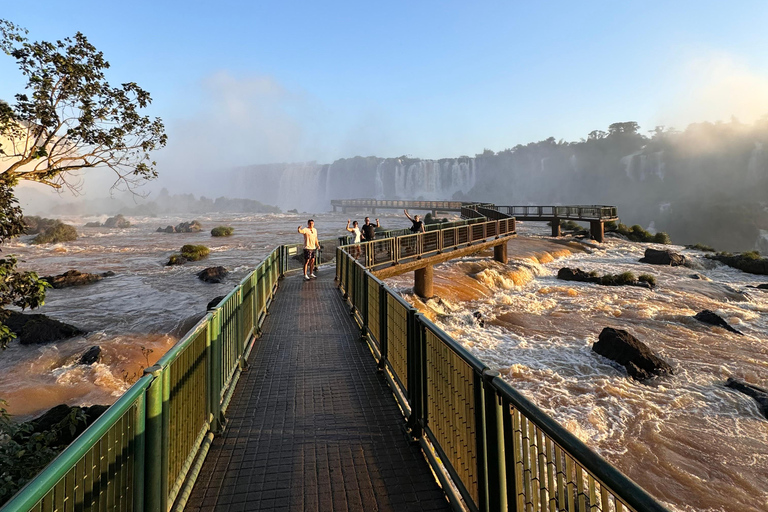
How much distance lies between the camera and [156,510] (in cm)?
283

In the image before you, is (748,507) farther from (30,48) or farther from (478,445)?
(30,48)

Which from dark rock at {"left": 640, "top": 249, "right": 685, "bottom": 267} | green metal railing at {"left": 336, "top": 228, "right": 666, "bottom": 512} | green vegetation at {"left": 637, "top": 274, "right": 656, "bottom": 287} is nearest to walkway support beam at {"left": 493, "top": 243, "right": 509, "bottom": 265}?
green vegetation at {"left": 637, "top": 274, "right": 656, "bottom": 287}

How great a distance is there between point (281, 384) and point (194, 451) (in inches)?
88.3

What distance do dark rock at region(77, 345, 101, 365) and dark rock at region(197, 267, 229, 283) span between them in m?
10.7

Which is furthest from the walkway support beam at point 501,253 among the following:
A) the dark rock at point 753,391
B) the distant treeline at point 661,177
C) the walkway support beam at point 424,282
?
the distant treeline at point 661,177

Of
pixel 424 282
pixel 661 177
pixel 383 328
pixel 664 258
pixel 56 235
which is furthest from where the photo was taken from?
pixel 661 177

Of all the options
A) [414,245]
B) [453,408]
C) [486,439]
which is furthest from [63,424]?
[414,245]

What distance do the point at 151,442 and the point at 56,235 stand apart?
5890cm

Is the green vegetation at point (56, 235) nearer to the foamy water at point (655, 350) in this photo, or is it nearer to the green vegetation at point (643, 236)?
the foamy water at point (655, 350)

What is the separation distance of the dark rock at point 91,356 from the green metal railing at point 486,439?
1144 cm

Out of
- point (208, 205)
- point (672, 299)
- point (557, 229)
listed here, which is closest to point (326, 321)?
point (672, 299)

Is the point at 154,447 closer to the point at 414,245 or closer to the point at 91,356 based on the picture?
the point at 91,356

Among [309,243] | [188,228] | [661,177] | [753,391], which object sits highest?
[661,177]

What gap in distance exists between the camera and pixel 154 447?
2.79 metres
